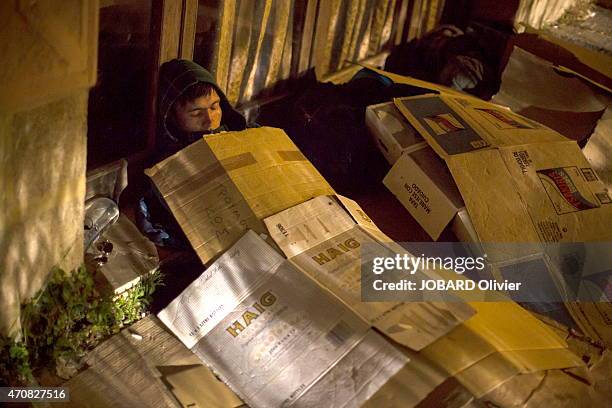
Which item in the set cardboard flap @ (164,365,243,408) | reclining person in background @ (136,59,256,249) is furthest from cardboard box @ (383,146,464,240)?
cardboard flap @ (164,365,243,408)

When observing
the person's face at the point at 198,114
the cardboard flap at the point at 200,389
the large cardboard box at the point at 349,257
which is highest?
the person's face at the point at 198,114

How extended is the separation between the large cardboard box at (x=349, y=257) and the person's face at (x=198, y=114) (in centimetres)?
56

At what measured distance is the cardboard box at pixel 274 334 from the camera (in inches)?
67.4

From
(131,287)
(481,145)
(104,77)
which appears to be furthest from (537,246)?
(104,77)

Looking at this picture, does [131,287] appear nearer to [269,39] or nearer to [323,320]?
[323,320]

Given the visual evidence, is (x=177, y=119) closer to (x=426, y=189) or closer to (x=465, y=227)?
(x=426, y=189)

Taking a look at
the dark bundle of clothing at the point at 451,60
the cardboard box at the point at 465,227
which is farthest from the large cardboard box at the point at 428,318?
the dark bundle of clothing at the point at 451,60

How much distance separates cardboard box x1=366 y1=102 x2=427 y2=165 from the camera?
260 cm

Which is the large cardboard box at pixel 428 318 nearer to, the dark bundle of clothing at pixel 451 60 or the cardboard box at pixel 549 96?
the cardboard box at pixel 549 96

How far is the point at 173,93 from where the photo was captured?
7.61ft

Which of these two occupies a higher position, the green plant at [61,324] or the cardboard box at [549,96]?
the cardboard box at [549,96]

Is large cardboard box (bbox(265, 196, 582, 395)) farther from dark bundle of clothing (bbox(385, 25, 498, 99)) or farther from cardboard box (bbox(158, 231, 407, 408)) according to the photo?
dark bundle of clothing (bbox(385, 25, 498, 99))

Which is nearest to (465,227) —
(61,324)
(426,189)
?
(426,189)

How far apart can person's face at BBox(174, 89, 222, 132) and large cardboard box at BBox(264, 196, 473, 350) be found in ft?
1.85
